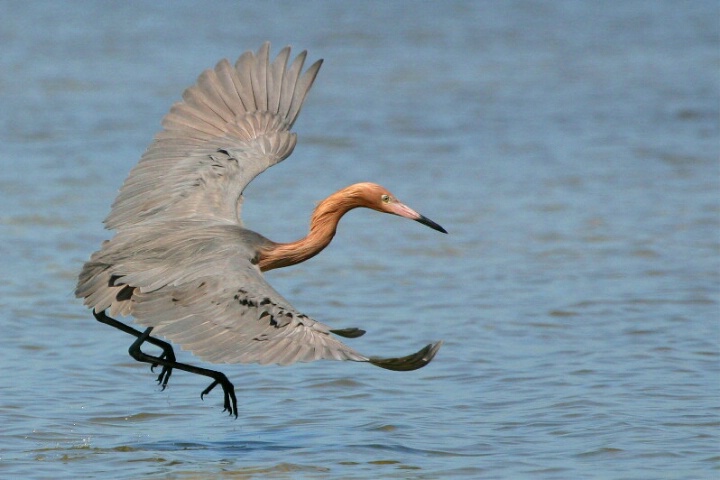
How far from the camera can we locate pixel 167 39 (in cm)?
2406

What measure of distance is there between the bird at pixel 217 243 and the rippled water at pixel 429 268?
61 centimetres

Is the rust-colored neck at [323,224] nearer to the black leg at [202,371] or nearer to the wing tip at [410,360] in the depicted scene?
the black leg at [202,371]

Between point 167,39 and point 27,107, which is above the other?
point 167,39

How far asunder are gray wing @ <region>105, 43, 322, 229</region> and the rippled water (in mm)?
1131

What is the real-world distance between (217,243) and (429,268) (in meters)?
4.02

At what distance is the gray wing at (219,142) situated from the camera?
26.6ft

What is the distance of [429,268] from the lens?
1106 centimetres

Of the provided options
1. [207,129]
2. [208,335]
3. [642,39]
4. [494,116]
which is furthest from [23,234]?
[642,39]

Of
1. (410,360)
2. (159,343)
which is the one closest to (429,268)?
(159,343)

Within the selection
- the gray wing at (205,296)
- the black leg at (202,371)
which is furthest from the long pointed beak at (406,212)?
the black leg at (202,371)

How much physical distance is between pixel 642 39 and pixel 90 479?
1975 centimetres

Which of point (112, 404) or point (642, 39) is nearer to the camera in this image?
point (112, 404)

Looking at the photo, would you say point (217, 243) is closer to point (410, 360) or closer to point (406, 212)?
point (406, 212)

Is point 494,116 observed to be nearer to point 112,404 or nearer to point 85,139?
point 85,139
